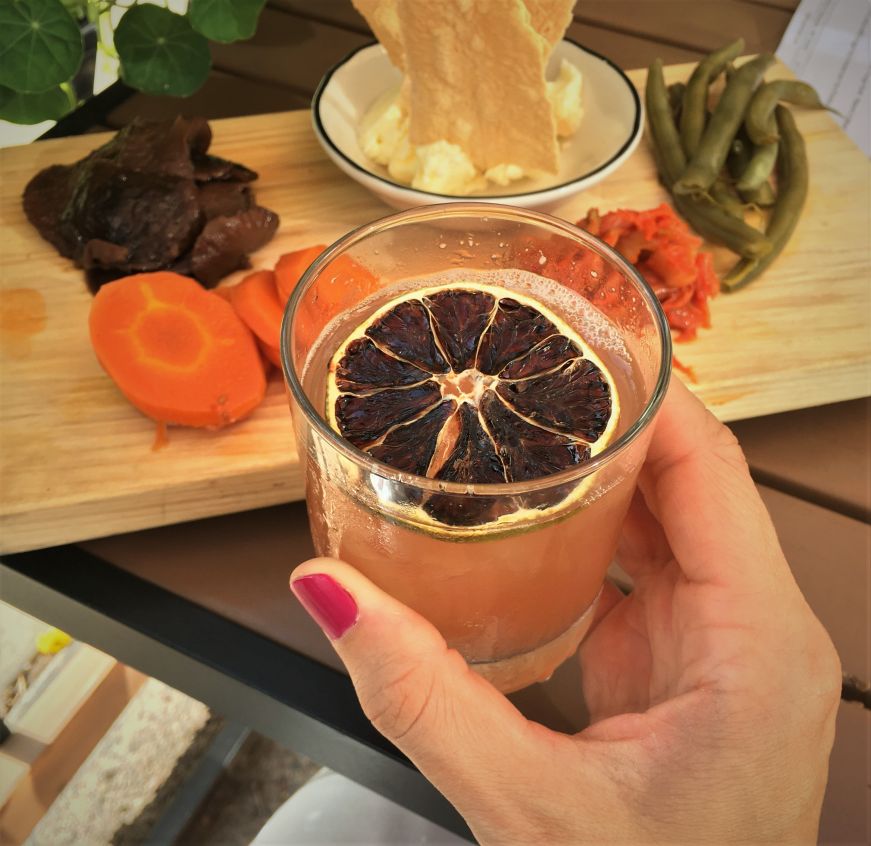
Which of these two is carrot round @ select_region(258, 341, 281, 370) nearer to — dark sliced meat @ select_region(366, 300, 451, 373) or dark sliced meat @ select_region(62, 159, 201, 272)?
dark sliced meat @ select_region(62, 159, 201, 272)

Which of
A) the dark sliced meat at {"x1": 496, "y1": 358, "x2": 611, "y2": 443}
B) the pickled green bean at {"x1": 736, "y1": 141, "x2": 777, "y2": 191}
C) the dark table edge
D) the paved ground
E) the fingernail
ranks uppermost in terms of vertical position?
the dark sliced meat at {"x1": 496, "y1": 358, "x2": 611, "y2": 443}

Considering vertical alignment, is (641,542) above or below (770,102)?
below

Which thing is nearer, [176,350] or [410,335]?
[410,335]

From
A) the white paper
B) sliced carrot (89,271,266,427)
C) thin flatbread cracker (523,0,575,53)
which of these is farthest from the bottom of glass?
the white paper

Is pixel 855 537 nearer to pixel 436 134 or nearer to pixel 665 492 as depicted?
pixel 665 492

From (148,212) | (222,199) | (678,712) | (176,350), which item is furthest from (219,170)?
(678,712)

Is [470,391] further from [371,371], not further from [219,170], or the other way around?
[219,170]
